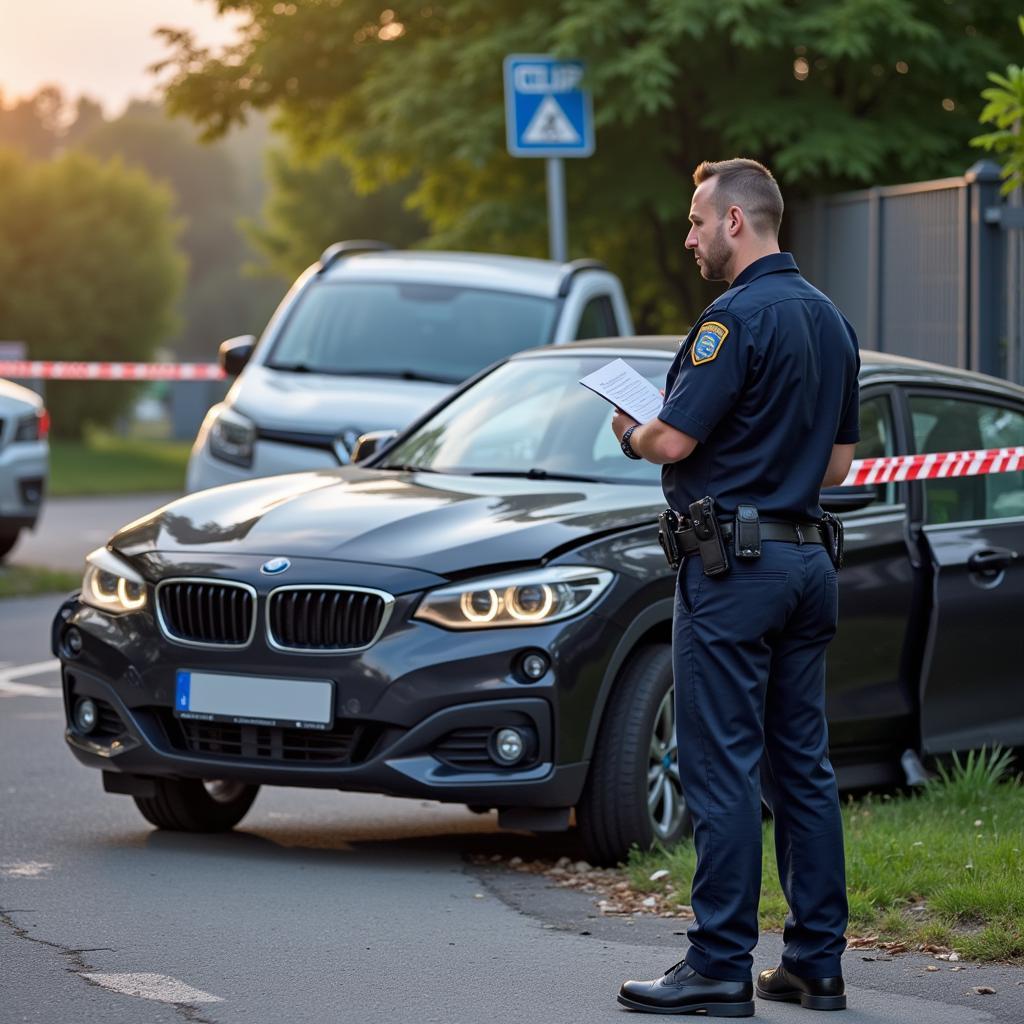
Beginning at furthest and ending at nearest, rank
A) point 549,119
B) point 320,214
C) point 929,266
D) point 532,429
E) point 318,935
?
point 320,214 < point 549,119 < point 929,266 < point 532,429 < point 318,935

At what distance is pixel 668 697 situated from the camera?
6.50 meters

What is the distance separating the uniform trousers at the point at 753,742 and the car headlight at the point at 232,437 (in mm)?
7137

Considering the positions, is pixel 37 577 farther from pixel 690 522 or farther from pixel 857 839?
pixel 690 522

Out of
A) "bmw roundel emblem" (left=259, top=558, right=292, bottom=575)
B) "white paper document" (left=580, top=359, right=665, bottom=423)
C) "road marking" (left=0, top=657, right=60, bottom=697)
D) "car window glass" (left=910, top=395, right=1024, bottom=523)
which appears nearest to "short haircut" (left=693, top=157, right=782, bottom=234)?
"white paper document" (left=580, top=359, right=665, bottom=423)

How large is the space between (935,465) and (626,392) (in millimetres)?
2672

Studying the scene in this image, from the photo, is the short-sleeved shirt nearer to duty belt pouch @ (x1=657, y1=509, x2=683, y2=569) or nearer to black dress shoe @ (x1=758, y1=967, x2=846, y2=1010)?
duty belt pouch @ (x1=657, y1=509, x2=683, y2=569)

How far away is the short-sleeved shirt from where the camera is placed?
4672 mm

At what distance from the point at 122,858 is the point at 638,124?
1215 centimetres

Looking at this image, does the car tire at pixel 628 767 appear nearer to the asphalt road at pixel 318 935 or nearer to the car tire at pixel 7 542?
the asphalt road at pixel 318 935

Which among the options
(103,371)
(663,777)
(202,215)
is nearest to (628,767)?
(663,777)

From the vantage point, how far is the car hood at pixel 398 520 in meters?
6.25

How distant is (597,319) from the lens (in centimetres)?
1292

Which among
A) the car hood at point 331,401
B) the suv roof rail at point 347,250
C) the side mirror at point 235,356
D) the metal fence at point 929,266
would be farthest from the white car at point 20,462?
the metal fence at point 929,266

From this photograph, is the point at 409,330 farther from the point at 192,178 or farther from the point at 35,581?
the point at 192,178
